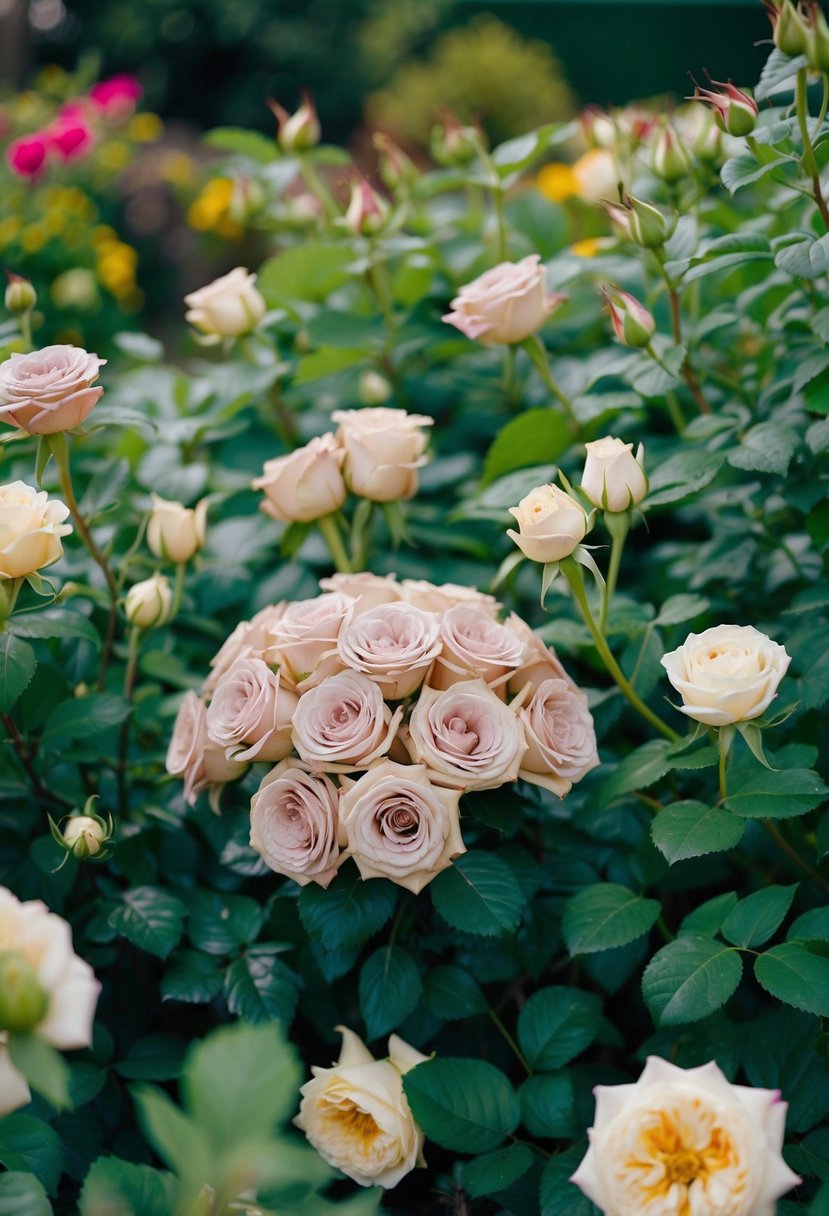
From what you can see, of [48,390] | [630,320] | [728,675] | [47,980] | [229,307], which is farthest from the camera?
[229,307]

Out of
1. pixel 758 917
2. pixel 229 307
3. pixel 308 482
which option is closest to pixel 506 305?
pixel 308 482

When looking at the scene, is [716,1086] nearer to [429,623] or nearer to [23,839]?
[429,623]

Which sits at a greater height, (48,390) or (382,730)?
(48,390)

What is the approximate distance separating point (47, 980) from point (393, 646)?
15.1 inches

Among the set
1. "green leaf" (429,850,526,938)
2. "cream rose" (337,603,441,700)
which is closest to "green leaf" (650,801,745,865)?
"green leaf" (429,850,526,938)

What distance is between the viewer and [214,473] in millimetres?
1452

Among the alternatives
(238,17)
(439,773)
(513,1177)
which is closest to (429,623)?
(439,773)

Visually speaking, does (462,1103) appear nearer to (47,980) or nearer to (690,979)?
(690,979)

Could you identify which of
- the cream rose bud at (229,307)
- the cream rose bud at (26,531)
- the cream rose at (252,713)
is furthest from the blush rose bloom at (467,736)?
the cream rose bud at (229,307)

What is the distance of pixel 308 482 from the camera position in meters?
1.08

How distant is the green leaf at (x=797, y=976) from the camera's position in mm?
805

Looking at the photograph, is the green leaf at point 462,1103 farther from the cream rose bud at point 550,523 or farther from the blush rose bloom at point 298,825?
the cream rose bud at point 550,523

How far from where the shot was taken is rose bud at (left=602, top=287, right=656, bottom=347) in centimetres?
105

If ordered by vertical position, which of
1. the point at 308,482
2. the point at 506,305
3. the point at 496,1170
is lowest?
the point at 496,1170
